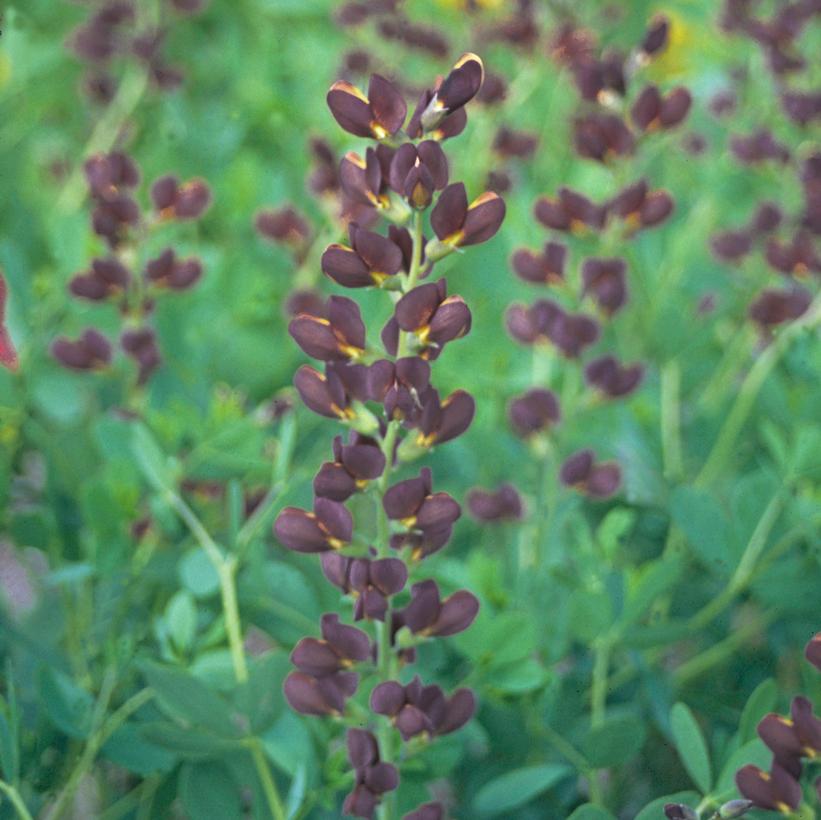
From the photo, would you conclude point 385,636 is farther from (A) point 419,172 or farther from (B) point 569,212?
(B) point 569,212

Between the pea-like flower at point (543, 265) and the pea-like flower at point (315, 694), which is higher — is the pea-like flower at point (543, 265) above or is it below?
above

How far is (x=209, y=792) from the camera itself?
2.43ft

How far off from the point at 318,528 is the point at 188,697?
169 mm

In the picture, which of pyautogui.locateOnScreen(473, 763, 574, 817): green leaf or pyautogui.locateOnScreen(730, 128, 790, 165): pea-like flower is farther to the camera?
pyautogui.locateOnScreen(730, 128, 790, 165): pea-like flower

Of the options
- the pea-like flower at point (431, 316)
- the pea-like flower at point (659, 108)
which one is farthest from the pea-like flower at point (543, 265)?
the pea-like flower at point (431, 316)

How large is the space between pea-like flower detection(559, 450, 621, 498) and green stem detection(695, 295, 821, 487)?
0.21 meters

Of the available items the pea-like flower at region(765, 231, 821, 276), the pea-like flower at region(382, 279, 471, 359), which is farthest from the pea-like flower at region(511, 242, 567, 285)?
the pea-like flower at region(382, 279, 471, 359)

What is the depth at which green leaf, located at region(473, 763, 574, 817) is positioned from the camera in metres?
0.74

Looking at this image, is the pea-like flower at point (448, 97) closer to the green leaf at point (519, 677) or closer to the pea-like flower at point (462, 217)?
the pea-like flower at point (462, 217)

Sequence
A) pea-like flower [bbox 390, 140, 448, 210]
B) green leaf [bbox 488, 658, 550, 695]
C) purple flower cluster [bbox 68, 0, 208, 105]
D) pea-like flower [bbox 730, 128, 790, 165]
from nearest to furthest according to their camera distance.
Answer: pea-like flower [bbox 390, 140, 448, 210]
green leaf [bbox 488, 658, 550, 695]
pea-like flower [bbox 730, 128, 790, 165]
purple flower cluster [bbox 68, 0, 208, 105]

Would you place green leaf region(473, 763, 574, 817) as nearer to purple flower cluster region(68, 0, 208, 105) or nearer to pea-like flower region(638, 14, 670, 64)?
pea-like flower region(638, 14, 670, 64)

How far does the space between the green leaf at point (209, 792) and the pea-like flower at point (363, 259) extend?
0.36 meters

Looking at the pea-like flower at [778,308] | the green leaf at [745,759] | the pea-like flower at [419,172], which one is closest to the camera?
the pea-like flower at [419,172]

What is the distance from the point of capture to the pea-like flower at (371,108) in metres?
0.56
